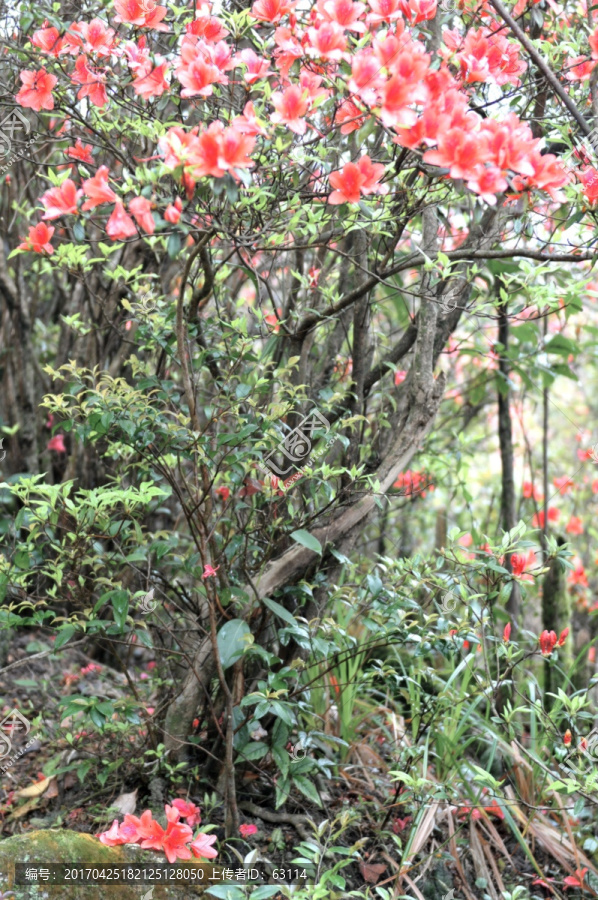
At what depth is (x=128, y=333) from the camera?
2.78 m

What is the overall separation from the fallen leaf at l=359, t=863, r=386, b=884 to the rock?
0.43m

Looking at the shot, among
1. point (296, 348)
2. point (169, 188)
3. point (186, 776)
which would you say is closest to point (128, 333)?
point (296, 348)

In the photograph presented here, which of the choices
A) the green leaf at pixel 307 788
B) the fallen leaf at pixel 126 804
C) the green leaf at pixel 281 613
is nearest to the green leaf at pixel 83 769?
the fallen leaf at pixel 126 804

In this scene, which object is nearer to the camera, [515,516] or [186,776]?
[186,776]

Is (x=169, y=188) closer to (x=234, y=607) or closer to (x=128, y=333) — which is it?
(x=234, y=607)

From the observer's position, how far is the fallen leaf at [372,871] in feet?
6.09

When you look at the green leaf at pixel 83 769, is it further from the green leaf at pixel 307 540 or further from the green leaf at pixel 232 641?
the green leaf at pixel 307 540

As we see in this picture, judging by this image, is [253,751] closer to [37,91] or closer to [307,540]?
[307,540]

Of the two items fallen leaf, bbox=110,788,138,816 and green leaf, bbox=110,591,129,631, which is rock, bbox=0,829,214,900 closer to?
fallen leaf, bbox=110,788,138,816

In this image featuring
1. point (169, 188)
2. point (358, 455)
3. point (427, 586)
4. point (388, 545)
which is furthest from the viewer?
point (388, 545)

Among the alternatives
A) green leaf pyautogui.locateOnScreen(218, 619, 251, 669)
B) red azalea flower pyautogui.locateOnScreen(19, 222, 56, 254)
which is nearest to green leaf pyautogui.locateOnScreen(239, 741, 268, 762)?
green leaf pyautogui.locateOnScreen(218, 619, 251, 669)

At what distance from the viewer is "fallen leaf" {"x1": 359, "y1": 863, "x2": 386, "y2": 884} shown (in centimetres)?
186

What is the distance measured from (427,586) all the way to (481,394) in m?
1.21

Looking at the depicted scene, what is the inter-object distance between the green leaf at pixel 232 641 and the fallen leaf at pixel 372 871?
2.02 feet
